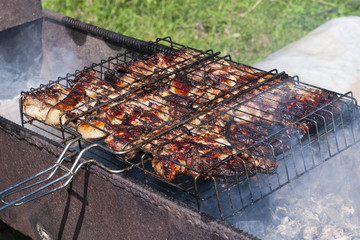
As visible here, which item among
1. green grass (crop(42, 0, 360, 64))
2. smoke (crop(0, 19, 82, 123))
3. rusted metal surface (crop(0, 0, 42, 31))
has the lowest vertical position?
green grass (crop(42, 0, 360, 64))

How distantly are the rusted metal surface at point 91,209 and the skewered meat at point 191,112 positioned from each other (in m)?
0.25

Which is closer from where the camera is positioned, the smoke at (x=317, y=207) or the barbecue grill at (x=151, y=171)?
the barbecue grill at (x=151, y=171)

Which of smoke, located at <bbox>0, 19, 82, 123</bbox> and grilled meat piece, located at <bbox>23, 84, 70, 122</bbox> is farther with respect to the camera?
smoke, located at <bbox>0, 19, 82, 123</bbox>

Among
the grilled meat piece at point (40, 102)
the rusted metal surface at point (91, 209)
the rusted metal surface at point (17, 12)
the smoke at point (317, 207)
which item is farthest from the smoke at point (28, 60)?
the smoke at point (317, 207)

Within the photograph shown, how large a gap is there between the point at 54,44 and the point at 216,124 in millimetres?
3063

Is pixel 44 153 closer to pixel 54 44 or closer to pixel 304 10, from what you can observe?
pixel 54 44

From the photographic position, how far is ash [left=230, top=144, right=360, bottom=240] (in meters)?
3.49

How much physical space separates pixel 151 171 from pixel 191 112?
1.66 feet

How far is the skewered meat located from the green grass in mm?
4462

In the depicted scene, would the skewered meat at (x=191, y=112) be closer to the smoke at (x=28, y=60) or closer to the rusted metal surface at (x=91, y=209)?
the rusted metal surface at (x=91, y=209)

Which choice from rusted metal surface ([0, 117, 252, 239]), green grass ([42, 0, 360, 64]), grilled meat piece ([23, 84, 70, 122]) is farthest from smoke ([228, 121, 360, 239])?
green grass ([42, 0, 360, 64])

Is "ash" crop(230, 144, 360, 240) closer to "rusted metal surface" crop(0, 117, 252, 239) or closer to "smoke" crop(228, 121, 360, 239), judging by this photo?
"smoke" crop(228, 121, 360, 239)

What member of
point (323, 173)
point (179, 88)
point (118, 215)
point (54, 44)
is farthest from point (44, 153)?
point (54, 44)

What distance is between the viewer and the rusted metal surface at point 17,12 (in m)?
5.44
